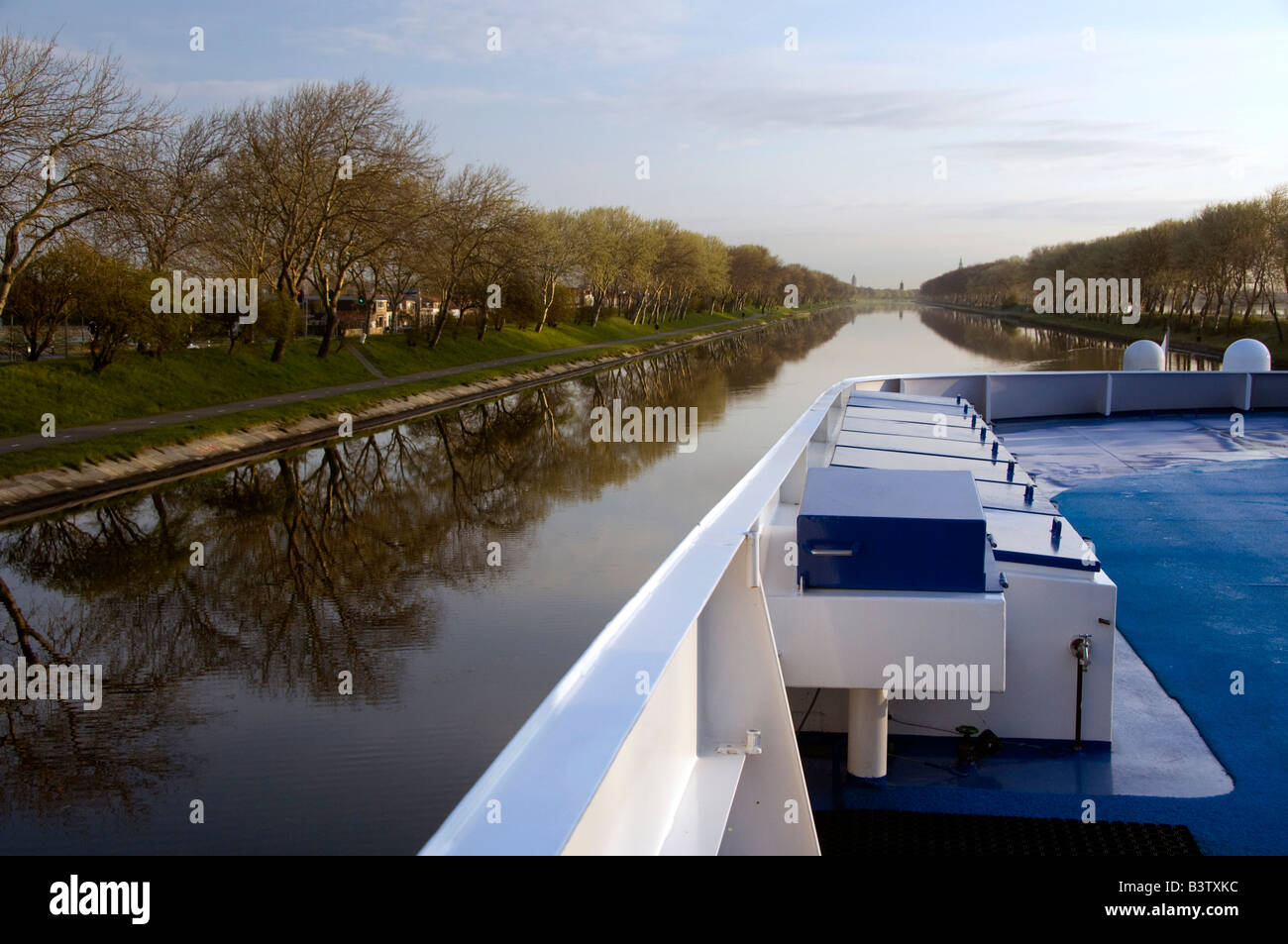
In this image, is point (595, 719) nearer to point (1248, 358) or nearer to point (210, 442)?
point (210, 442)

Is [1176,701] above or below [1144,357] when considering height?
below

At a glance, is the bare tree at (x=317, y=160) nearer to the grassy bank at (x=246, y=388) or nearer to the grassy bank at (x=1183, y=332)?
the grassy bank at (x=246, y=388)

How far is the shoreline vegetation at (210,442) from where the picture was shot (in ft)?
60.1

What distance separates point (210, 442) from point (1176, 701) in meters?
21.7

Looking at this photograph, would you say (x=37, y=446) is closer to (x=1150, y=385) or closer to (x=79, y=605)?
(x=79, y=605)

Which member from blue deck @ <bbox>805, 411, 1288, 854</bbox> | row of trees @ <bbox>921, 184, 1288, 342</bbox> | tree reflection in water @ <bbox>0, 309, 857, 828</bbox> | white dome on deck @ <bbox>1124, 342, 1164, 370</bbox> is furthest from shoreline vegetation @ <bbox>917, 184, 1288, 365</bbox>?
blue deck @ <bbox>805, 411, 1288, 854</bbox>

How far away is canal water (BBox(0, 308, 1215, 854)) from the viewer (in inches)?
297

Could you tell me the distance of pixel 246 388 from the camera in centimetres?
3072

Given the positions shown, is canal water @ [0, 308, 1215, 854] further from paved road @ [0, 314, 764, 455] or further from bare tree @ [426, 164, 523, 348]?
bare tree @ [426, 164, 523, 348]

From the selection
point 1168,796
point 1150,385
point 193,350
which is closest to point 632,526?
point 1150,385

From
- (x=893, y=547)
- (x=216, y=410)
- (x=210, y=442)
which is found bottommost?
(x=210, y=442)

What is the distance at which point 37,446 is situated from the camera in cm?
1994

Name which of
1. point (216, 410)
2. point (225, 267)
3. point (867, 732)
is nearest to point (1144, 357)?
point (867, 732)
